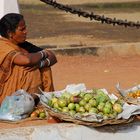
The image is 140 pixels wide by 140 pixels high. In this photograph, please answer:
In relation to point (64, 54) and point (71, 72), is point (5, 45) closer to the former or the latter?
point (71, 72)

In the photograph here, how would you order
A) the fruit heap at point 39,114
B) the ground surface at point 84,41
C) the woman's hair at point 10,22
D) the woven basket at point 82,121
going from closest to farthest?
the woven basket at point 82,121 < the fruit heap at point 39,114 < the woman's hair at point 10,22 < the ground surface at point 84,41

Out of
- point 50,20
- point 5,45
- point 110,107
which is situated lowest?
point 50,20

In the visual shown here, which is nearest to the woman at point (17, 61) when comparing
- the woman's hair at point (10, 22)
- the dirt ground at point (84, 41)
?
the woman's hair at point (10, 22)

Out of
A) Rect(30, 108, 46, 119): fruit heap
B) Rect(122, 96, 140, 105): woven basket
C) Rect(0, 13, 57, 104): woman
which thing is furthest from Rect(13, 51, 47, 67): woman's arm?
Rect(122, 96, 140, 105): woven basket

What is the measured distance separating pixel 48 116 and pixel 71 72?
17.0 ft

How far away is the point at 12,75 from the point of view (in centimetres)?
598

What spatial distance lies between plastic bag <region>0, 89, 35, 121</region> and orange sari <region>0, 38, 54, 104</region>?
0.24 m

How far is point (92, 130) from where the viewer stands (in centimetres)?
532

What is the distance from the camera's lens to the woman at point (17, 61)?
5926 mm

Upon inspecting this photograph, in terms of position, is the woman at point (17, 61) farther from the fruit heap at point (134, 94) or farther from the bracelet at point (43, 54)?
the fruit heap at point (134, 94)

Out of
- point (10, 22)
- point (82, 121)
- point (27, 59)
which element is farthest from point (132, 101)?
point (10, 22)

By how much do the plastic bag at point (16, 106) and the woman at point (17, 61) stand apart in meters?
0.25

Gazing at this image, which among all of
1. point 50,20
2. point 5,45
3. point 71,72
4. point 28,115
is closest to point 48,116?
point 28,115

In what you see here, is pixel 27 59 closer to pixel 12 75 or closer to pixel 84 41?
pixel 12 75
